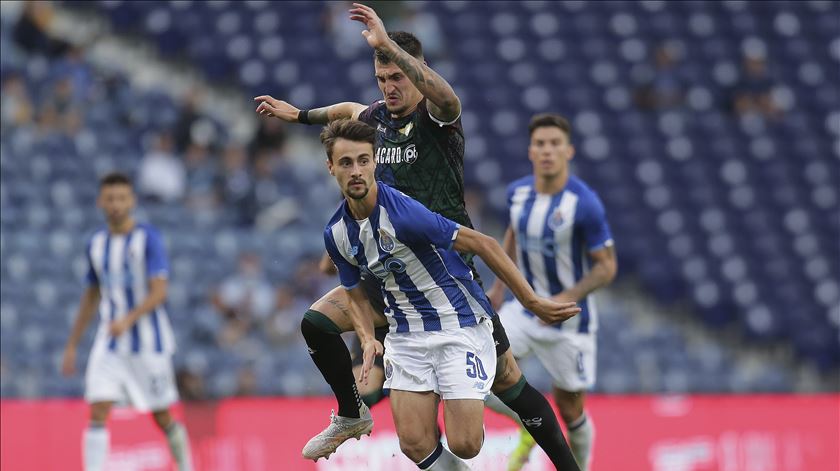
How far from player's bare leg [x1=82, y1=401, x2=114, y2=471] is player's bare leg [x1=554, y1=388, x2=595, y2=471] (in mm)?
3245

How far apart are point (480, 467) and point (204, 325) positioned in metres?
6.21

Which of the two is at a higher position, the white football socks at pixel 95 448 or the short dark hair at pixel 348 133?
the short dark hair at pixel 348 133

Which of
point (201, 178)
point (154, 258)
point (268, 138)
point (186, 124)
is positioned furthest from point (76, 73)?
point (154, 258)

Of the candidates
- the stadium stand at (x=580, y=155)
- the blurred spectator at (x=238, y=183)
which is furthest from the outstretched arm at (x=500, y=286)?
the blurred spectator at (x=238, y=183)

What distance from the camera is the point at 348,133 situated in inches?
233

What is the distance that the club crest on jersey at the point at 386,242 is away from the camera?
6.07m

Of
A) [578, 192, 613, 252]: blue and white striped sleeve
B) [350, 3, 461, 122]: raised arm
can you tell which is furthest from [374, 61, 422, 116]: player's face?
[578, 192, 613, 252]: blue and white striped sleeve

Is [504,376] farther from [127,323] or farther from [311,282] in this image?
[311,282]

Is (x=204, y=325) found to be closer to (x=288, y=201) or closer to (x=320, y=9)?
(x=288, y=201)

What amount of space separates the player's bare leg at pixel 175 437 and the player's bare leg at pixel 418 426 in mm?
3520

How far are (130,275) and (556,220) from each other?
3408mm

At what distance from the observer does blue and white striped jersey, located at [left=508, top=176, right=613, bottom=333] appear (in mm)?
8117

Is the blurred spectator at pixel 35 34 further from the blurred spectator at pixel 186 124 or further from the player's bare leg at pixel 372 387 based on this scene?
the player's bare leg at pixel 372 387

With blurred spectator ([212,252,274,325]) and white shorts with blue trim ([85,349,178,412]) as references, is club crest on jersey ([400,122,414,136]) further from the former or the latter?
blurred spectator ([212,252,274,325])
